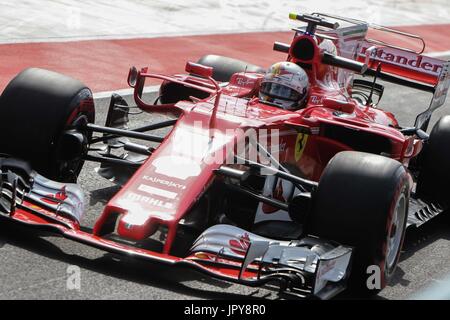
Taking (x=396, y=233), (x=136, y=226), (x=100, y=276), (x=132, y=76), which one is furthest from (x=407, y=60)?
(x=100, y=276)

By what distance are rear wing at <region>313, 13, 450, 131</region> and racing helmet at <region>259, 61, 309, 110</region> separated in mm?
1331

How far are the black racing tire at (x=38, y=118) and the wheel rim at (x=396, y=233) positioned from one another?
2.39 m

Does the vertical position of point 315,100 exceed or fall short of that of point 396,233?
it exceeds it

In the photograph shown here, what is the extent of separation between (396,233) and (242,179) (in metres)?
1.15

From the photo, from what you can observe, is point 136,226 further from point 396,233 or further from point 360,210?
point 396,233

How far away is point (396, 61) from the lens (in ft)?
32.7

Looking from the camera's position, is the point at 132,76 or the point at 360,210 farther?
the point at 132,76

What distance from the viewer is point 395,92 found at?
48.8 ft

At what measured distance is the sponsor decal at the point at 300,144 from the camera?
7.29m

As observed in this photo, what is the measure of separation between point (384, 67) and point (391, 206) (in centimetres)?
Result: 428

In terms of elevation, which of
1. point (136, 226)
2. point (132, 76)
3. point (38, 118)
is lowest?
point (136, 226)

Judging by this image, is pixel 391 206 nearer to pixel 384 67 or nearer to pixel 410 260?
pixel 410 260

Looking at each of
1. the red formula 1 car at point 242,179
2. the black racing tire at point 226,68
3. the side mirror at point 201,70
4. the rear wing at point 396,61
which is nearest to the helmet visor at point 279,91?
the red formula 1 car at point 242,179
